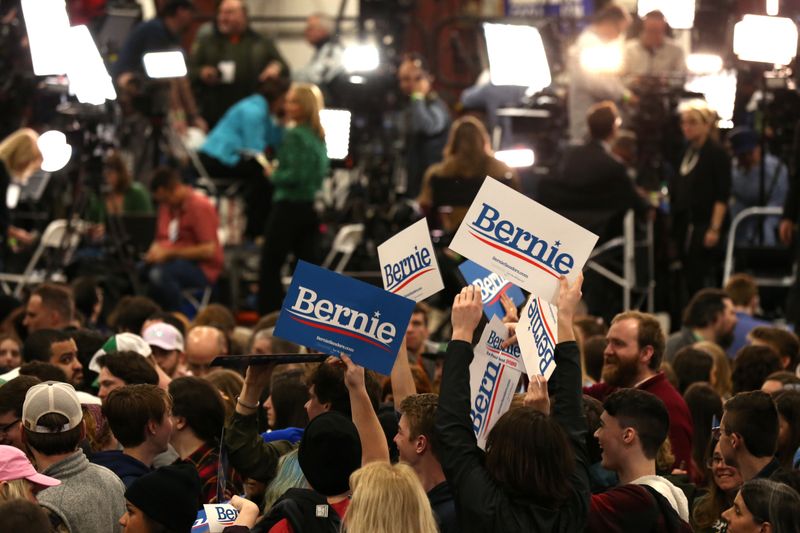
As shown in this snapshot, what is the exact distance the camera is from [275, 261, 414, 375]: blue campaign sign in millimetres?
5266

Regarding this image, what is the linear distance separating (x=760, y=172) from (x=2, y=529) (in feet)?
32.2

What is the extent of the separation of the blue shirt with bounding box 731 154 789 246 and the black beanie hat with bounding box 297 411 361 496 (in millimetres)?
8802

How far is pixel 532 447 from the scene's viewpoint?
15.3ft

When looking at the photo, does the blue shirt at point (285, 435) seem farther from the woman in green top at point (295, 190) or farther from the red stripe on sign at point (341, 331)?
the woman in green top at point (295, 190)

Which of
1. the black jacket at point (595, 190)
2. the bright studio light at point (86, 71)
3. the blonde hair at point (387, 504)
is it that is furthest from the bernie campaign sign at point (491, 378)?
the bright studio light at point (86, 71)

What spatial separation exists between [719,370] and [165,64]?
7.55 metres

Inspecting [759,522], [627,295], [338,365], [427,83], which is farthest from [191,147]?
[759,522]

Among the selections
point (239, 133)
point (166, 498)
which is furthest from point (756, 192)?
point (166, 498)

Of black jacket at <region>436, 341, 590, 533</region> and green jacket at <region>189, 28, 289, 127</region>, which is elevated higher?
→ black jacket at <region>436, 341, 590, 533</region>

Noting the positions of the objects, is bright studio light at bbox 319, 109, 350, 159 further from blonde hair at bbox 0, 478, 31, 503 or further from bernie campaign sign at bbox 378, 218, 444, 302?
blonde hair at bbox 0, 478, 31, 503

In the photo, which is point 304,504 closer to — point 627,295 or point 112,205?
point 627,295

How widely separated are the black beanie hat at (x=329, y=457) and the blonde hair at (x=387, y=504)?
0.40 meters

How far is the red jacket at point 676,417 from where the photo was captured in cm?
654

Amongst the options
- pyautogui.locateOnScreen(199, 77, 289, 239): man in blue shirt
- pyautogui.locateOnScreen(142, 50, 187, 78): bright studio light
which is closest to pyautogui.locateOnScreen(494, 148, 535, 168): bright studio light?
pyautogui.locateOnScreen(199, 77, 289, 239): man in blue shirt
